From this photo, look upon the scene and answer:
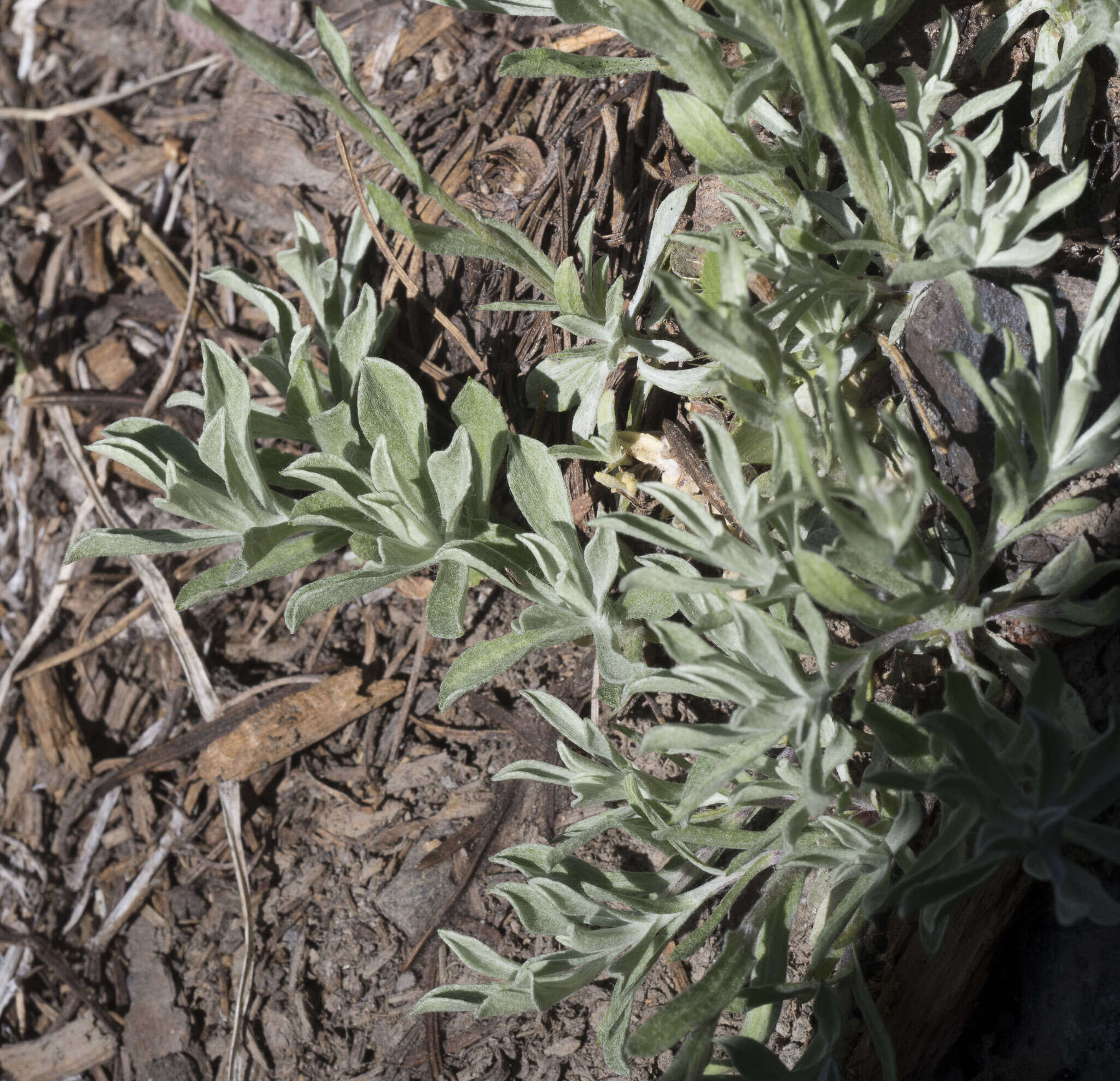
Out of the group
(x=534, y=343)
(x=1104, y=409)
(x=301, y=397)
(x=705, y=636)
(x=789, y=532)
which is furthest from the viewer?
(x=534, y=343)

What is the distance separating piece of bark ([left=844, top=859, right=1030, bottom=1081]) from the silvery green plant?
1.51m

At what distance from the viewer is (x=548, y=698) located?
197 cm

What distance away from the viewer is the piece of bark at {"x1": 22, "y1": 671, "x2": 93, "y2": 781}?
2912 mm

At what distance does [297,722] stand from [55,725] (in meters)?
0.95

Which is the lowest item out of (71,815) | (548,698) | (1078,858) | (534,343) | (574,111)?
(71,815)

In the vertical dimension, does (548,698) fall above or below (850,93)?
below

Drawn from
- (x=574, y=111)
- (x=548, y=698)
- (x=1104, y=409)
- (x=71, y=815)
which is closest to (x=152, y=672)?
(x=71, y=815)

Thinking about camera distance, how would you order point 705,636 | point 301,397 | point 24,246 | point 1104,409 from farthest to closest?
point 24,246, point 301,397, point 705,636, point 1104,409

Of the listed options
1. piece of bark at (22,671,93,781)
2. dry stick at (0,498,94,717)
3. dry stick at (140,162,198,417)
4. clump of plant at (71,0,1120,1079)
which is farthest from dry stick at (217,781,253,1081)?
dry stick at (140,162,198,417)

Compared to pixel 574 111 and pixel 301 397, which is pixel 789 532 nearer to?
pixel 301 397

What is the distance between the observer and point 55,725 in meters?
2.96

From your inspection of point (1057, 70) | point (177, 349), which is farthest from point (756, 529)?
point (177, 349)

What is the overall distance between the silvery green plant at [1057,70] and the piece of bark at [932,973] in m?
1.51

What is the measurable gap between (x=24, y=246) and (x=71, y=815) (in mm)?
2191
